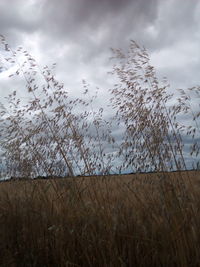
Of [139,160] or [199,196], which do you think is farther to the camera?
[139,160]

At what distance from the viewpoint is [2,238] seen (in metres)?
2.48

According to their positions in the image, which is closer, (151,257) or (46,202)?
(151,257)

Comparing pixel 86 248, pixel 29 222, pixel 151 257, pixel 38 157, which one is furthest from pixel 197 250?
pixel 38 157

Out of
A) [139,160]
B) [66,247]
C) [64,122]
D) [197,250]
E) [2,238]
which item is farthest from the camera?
[64,122]

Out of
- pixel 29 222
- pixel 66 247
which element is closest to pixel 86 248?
pixel 66 247

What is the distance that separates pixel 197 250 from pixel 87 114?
2713 mm

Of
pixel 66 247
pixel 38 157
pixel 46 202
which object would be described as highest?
pixel 38 157

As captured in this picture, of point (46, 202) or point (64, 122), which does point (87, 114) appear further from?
point (46, 202)

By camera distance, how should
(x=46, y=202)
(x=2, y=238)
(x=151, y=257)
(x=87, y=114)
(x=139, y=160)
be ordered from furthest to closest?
(x=87, y=114), (x=139, y=160), (x=46, y=202), (x=2, y=238), (x=151, y=257)

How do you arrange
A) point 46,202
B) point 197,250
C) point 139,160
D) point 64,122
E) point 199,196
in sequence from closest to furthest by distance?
point 197,250
point 199,196
point 46,202
point 139,160
point 64,122

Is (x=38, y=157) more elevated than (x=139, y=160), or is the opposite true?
(x=38, y=157)

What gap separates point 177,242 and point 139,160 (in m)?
1.68

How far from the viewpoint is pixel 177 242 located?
5.83ft

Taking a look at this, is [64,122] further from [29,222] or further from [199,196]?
[199,196]
